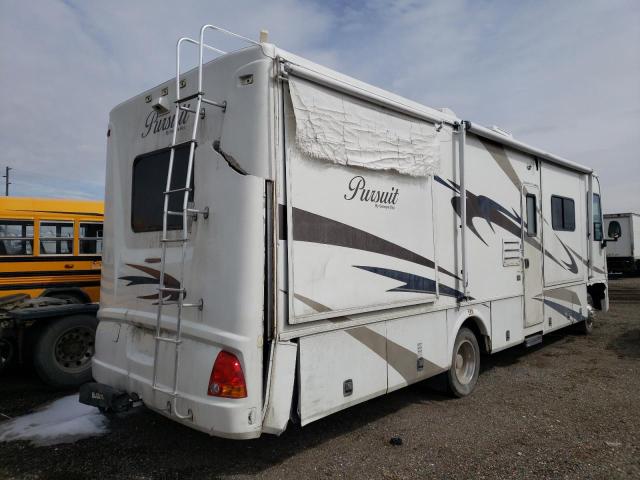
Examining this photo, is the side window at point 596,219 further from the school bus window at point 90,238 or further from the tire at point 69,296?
the tire at point 69,296

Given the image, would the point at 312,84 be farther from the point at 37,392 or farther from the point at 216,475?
the point at 37,392

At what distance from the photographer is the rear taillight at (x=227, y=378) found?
3.26 m

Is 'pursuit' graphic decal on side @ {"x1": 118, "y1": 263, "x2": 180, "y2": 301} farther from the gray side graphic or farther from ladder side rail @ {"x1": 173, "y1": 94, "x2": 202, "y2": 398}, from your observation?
the gray side graphic

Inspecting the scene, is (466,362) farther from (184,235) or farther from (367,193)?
(184,235)

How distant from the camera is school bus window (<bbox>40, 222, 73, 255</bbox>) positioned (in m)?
7.99

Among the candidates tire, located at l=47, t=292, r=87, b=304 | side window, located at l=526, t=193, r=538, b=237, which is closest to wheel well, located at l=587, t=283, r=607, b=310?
side window, located at l=526, t=193, r=538, b=237

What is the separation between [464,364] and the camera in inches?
224

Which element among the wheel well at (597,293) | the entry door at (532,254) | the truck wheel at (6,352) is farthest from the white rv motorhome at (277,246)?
the wheel well at (597,293)

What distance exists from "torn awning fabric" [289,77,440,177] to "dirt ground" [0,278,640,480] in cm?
237

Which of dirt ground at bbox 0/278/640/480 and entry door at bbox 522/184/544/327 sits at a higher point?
entry door at bbox 522/184/544/327

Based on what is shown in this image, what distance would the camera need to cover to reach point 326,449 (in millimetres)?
4074

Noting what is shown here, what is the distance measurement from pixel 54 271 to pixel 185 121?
5433mm

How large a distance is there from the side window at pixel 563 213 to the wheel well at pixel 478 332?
8.41 feet

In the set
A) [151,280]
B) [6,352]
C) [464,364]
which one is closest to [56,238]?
[6,352]
